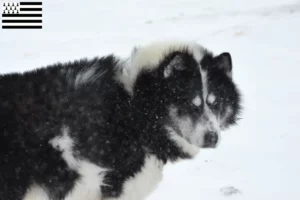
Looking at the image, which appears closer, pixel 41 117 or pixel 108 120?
pixel 41 117

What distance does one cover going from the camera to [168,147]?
452cm

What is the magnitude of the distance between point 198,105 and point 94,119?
802 millimetres

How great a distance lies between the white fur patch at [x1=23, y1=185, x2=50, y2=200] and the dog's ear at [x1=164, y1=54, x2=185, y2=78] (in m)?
1.27

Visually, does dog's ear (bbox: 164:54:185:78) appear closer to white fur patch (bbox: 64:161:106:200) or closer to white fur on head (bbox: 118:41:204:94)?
white fur on head (bbox: 118:41:204:94)

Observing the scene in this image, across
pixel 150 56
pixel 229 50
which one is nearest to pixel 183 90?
pixel 150 56

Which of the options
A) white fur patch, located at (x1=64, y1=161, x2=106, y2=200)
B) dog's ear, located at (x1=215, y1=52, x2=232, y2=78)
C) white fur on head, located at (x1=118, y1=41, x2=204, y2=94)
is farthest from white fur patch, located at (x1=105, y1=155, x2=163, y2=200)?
dog's ear, located at (x1=215, y1=52, x2=232, y2=78)

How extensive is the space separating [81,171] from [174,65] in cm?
107

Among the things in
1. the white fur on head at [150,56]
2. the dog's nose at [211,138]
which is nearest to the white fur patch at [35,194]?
the white fur on head at [150,56]

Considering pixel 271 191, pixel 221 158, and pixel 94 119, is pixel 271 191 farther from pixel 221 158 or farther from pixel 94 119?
pixel 94 119

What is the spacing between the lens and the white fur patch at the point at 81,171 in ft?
13.3

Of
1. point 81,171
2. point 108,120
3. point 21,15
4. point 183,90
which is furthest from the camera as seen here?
point 21,15

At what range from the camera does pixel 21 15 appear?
34.1 feet

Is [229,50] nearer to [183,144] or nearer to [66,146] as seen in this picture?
[183,144]

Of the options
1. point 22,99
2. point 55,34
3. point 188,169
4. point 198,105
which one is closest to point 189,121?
point 198,105
